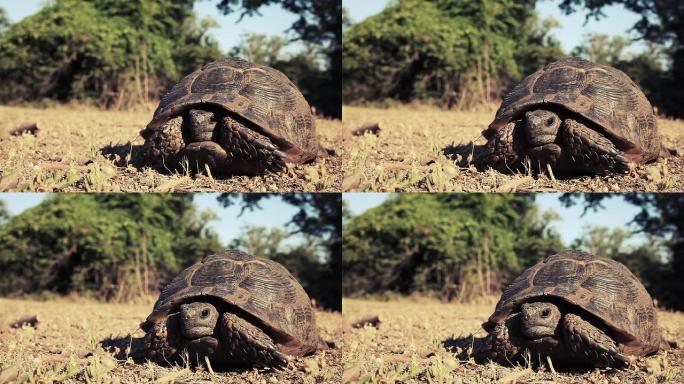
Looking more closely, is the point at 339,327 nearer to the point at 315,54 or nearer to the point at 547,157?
the point at 547,157

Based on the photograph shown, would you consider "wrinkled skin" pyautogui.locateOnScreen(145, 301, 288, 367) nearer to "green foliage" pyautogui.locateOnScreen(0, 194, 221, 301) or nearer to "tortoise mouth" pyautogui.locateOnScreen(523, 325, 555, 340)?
"tortoise mouth" pyautogui.locateOnScreen(523, 325, 555, 340)

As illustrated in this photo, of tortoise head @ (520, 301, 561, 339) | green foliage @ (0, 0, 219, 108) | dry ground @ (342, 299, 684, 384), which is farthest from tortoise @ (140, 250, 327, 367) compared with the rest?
green foliage @ (0, 0, 219, 108)

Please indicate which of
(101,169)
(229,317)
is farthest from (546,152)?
(101,169)

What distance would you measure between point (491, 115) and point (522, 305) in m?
5.95

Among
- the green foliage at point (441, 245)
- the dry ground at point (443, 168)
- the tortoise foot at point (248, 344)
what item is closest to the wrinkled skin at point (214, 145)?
the dry ground at point (443, 168)

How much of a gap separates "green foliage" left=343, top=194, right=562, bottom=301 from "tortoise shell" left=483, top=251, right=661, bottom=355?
4.84 meters

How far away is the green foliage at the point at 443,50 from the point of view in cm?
1323

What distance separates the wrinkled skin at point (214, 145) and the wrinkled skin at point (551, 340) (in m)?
2.49

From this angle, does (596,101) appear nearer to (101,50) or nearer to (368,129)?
(368,129)

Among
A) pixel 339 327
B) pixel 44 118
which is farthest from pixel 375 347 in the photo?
pixel 44 118

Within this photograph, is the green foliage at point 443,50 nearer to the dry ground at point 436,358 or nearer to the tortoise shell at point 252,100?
the dry ground at point 436,358

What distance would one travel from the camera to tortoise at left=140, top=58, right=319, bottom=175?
725cm

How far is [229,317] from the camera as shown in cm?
614

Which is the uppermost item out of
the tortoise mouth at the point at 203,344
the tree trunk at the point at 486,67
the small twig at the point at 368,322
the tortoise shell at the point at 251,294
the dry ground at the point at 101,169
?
the tree trunk at the point at 486,67
